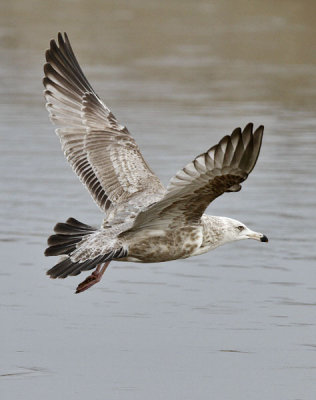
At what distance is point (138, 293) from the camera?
32.1ft

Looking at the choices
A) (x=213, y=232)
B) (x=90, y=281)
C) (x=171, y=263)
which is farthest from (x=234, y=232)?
(x=171, y=263)

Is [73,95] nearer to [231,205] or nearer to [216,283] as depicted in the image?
[216,283]

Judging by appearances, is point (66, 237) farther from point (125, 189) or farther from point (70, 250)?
point (125, 189)

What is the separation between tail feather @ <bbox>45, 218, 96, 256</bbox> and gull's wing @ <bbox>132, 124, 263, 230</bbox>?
0.58m

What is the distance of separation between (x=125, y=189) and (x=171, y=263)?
267cm

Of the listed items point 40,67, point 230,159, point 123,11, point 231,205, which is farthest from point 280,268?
point 123,11

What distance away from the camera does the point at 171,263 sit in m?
11.0

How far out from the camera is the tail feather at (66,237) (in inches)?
299

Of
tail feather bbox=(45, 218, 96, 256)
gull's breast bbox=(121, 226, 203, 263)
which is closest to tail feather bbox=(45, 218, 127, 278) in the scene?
tail feather bbox=(45, 218, 96, 256)

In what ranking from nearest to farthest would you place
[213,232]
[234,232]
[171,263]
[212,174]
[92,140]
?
[212,174] < [213,232] < [234,232] < [92,140] < [171,263]

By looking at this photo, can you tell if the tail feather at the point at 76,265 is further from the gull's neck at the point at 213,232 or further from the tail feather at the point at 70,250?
the gull's neck at the point at 213,232

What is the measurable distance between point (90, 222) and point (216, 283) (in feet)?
7.10

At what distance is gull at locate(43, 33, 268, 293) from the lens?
22.3ft

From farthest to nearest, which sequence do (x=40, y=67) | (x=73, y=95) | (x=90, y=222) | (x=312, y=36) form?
(x=312, y=36) < (x=40, y=67) < (x=90, y=222) < (x=73, y=95)
